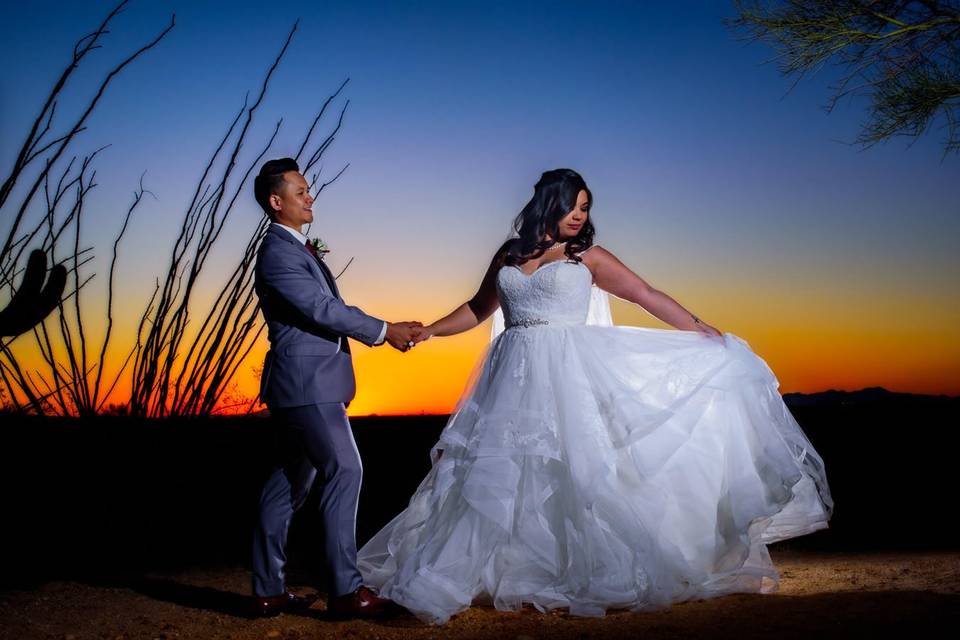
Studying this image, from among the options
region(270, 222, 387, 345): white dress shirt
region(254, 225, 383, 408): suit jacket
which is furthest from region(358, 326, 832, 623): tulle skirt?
region(254, 225, 383, 408): suit jacket

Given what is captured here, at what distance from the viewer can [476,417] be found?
4242 mm

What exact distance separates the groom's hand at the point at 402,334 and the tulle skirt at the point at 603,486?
381mm

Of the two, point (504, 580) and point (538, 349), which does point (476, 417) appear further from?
point (504, 580)

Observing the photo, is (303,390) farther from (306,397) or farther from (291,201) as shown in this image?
(291,201)

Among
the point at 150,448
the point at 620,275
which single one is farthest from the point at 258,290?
the point at 150,448

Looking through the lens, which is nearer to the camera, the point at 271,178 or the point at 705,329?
the point at 271,178

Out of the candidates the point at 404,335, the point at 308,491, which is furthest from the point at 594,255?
the point at 308,491

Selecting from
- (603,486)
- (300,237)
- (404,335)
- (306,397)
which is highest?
(300,237)

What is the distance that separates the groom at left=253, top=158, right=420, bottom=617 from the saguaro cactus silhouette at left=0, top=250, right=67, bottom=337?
4.59ft

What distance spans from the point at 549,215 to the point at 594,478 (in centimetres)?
125

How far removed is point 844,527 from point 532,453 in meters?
4.01

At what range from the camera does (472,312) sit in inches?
191

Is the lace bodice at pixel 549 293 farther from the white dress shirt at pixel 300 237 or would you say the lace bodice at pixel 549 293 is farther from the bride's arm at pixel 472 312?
the white dress shirt at pixel 300 237

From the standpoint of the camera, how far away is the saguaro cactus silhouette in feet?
15.3
